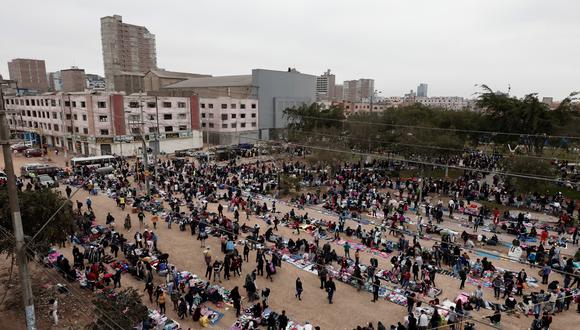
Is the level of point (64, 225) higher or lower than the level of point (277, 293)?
higher

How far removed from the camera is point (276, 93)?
7281 centimetres

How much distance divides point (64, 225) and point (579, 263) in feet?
79.8

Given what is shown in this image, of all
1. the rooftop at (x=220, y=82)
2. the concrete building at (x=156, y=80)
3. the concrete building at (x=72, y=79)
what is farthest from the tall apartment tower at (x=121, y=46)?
the rooftop at (x=220, y=82)

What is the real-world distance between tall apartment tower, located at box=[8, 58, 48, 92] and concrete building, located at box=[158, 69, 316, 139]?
2000 inches

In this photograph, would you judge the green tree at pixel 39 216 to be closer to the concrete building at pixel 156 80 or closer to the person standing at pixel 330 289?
the person standing at pixel 330 289

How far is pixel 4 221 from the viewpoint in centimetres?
1523

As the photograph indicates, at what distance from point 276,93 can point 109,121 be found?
32.6 m

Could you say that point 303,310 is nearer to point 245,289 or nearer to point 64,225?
point 245,289

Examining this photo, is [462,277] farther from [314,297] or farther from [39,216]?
[39,216]

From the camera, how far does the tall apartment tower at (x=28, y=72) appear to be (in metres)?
96.7

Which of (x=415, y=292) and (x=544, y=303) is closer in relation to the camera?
(x=544, y=303)

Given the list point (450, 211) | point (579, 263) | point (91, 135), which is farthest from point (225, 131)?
point (579, 263)

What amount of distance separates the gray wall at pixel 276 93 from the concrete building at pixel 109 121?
48.0 ft

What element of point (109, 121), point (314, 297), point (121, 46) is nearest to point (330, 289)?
point (314, 297)
